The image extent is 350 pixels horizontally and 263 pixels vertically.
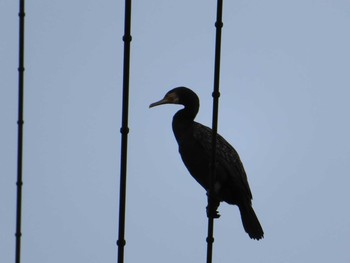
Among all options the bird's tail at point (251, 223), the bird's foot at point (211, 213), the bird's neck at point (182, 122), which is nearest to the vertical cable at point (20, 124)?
the bird's foot at point (211, 213)

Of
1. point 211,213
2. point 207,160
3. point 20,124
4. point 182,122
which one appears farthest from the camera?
point 182,122

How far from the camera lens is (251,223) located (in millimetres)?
9570

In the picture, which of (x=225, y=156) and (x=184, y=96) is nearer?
(x=225, y=156)

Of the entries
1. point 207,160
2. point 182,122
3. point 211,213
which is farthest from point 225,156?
point 211,213

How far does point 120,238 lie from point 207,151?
4.63 meters

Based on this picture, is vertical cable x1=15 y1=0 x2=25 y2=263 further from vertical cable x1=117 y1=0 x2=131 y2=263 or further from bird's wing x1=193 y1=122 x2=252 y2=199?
bird's wing x1=193 y1=122 x2=252 y2=199

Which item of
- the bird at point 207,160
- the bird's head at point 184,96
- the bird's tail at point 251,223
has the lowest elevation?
the bird's tail at point 251,223

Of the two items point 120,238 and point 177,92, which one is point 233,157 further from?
point 120,238

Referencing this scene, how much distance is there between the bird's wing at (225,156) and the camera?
31.0ft

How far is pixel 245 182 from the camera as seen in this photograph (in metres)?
9.51

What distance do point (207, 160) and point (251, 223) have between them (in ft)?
3.01

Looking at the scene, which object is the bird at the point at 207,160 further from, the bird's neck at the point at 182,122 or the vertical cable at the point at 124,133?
the vertical cable at the point at 124,133

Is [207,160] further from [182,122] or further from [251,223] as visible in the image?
[251,223]

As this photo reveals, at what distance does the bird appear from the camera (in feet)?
31.0
